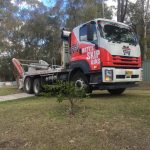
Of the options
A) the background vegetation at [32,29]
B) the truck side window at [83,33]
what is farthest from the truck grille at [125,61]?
the background vegetation at [32,29]

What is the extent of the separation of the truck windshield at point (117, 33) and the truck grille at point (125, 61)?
2.18 ft

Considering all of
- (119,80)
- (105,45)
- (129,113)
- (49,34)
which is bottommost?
(129,113)

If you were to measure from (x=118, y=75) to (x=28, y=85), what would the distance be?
7095 mm

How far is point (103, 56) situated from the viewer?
13164 mm

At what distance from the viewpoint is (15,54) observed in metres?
49.9

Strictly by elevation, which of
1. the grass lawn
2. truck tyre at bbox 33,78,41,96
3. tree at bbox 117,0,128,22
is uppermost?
tree at bbox 117,0,128,22

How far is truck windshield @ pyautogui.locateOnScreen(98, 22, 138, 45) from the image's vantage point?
44.5ft

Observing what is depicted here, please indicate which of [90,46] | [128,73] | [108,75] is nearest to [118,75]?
[108,75]

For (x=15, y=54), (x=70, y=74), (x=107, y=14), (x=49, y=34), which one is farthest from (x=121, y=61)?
(x=15, y=54)

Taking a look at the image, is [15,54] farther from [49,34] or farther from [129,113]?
[129,113]

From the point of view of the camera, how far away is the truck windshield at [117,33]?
44.5ft

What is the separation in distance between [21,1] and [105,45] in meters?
39.2

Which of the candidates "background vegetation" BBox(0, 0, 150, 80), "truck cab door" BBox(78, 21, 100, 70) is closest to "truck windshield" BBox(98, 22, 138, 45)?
"truck cab door" BBox(78, 21, 100, 70)

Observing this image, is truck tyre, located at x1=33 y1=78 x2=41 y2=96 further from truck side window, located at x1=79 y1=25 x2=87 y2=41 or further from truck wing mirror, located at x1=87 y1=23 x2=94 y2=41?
truck wing mirror, located at x1=87 y1=23 x2=94 y2=41
